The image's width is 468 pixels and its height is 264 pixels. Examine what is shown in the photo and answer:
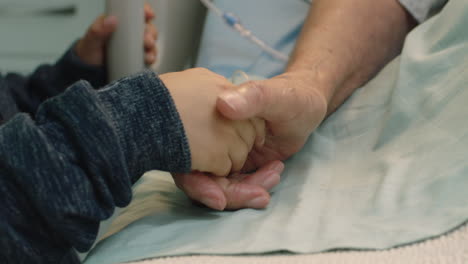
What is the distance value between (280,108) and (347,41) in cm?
30

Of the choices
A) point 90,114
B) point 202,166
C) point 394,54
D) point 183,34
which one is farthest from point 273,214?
point 183,34

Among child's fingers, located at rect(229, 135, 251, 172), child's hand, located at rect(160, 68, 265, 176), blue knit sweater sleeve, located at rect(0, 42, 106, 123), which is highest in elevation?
child's hand, located at rect(160, 68, 265, 176)

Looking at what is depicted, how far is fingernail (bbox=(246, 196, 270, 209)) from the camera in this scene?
60cm

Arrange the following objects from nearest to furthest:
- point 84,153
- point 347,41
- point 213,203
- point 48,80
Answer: point 84,153, point 213,203, point 347,41, point 48,80

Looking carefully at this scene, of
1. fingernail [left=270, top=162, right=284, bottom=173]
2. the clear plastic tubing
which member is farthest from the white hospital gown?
fingernail [left=270, top=162, right=284, bottom=173]

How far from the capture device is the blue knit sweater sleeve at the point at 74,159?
1.50 ft

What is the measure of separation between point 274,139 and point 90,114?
29 cm

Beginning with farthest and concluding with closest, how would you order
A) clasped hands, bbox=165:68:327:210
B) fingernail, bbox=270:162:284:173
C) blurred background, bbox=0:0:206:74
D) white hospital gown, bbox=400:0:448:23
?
blurred background, bbox=0:0:206:74, white hospital gown, bbox=400:0:448:23, fingernail, bbox=270:162:284:173, clasped hands, bbox=165:68:327:210

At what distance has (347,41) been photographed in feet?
2.68

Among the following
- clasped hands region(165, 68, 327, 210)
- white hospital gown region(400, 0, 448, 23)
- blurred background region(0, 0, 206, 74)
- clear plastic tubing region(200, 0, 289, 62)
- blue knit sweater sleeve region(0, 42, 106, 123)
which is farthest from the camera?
blurred background region(0, 0, 206, 74)

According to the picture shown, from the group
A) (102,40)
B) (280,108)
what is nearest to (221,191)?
(280,108)

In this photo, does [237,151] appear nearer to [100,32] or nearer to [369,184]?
[369,184]

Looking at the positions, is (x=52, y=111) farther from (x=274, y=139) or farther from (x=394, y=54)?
(x=394, y=54)

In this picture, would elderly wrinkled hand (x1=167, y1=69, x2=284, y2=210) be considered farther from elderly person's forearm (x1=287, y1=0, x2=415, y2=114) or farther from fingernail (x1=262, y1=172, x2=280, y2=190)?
elderly person's forearm (x1=287, y1=0, x2=415, y2=114)
